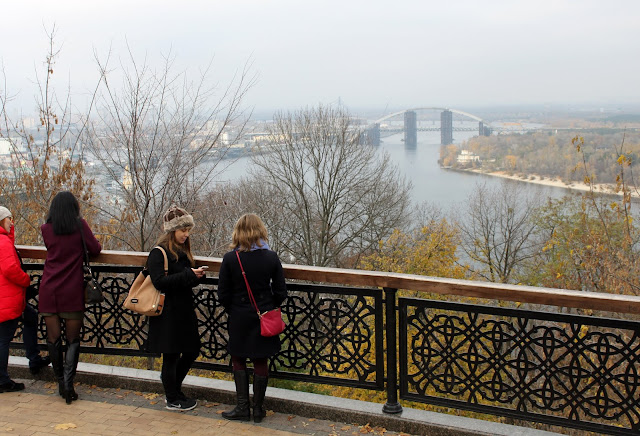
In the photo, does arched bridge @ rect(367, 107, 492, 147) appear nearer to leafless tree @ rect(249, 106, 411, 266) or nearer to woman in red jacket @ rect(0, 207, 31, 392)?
leafless tree @ rect(249, 106, 411, 266)

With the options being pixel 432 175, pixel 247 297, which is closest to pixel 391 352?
pixel 247 297

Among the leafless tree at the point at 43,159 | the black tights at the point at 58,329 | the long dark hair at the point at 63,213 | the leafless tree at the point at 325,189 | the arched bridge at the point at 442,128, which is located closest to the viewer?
the long dark hair at the point at 63,213

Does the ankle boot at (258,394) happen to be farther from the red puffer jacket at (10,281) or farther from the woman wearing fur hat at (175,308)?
the red puffer jacket at (10,281)

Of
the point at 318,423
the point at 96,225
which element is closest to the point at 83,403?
the point at 318,423

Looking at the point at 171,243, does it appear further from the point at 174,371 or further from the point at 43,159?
the point at 43,159

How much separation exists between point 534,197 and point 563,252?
74.5 ft

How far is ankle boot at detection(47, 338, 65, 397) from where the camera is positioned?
16.5 ft

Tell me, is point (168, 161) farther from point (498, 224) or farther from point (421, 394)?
point (498, 224)

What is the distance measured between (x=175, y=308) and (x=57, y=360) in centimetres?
121

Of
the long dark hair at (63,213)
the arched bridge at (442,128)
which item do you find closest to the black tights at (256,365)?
the long dark hair at (63,213)

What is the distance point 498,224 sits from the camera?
5534 cm

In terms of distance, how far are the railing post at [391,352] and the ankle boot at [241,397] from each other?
105 cm

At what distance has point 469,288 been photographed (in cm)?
425

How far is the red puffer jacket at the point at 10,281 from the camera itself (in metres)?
4.99
